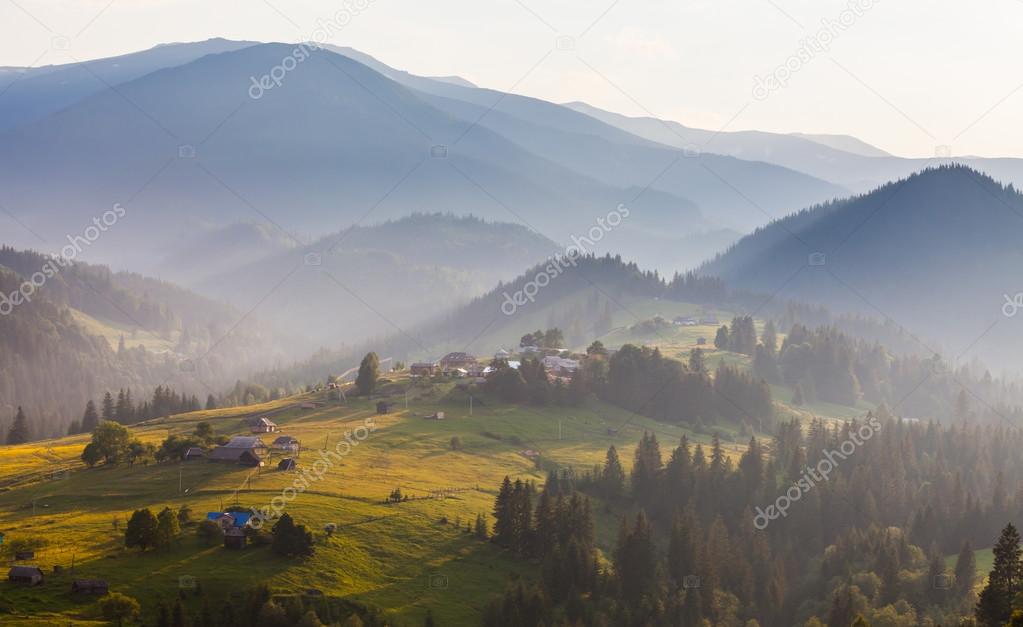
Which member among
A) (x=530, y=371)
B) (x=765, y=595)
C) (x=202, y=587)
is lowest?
(x=765, y=595)

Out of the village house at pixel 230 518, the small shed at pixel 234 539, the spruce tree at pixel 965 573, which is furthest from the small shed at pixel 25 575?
the spruce tree at pixel 965 573

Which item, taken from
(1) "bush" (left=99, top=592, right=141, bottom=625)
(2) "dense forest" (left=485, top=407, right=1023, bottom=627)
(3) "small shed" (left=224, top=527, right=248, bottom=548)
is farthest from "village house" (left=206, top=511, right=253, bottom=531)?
(2) "dense forest" (left=485, top=407, right=1023, bottom=627)

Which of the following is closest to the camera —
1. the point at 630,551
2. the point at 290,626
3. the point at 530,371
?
the point at 290,626

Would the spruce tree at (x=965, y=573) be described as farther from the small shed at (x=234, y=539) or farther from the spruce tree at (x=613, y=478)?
the small shed at (x=234, y=539)

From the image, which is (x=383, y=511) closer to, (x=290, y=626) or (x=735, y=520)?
(x=290, y=626)

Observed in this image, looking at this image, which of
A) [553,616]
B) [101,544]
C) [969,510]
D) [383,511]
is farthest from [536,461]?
[101,544]
